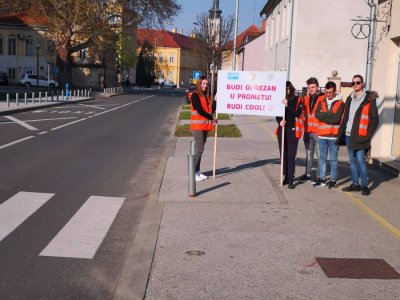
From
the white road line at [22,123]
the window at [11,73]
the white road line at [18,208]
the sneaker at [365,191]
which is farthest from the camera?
the window at [11,73]

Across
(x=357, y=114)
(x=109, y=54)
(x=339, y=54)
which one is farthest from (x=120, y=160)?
(x=109, y=54)

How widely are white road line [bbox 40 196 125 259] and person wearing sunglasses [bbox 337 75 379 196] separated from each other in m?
3.66

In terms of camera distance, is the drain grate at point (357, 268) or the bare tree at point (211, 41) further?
the bare tree at point (211, 41)

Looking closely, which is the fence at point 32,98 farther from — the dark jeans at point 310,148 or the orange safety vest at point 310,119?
the orange safety vest at point 310,119

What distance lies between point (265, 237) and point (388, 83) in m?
7.44

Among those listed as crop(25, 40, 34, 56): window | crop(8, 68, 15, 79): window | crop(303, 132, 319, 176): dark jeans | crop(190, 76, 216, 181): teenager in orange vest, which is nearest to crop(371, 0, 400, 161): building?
crop(303, 132, 319, 176): dark jeans

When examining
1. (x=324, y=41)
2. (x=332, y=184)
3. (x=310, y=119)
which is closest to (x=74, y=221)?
(x=332, y=184)

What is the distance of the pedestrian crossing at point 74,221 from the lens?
5762 millimetres

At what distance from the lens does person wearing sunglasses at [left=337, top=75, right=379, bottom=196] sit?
27.8ft

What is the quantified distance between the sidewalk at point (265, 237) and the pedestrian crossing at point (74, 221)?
71 centimetres

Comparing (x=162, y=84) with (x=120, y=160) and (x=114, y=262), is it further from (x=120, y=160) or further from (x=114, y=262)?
(x=114, y=262)

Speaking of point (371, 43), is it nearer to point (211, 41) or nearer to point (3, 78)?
point (211, 41)

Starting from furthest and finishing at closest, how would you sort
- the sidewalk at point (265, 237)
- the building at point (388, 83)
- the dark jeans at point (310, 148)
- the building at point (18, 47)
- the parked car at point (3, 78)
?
1. the building at point (18, 47)
2. the parked car at point (3, 78)
3. the building at point (388, 83)
4. the dark jeans at point (310, 148)
5. the sidewalk at point (265, 237)

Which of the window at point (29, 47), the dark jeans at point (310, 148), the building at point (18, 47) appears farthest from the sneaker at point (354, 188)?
the window at point (29, 47)
